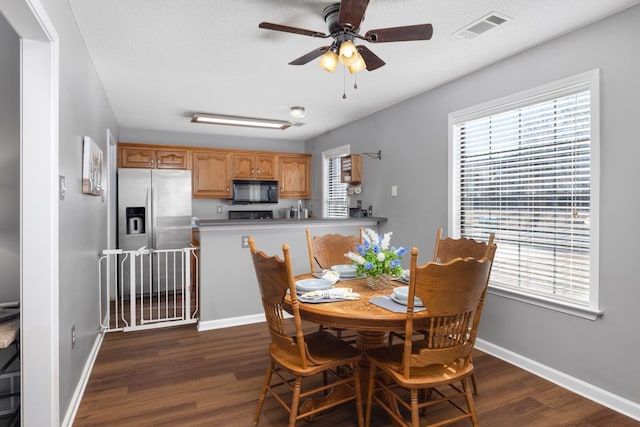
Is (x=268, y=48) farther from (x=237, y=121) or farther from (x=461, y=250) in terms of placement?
(x=237, y=121)

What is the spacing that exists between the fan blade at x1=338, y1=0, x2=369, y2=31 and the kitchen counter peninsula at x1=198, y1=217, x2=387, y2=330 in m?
2.29

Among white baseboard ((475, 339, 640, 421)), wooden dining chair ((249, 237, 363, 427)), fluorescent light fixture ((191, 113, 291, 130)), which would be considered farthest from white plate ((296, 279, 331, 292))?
fluorescent light fixture ((191, 113, 291, 130))

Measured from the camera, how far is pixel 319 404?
2107 millimetres

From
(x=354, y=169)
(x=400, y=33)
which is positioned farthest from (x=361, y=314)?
(x=354, y=169)

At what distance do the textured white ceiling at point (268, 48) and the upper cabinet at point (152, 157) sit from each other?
1.12 meters

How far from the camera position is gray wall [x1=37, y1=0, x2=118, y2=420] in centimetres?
197

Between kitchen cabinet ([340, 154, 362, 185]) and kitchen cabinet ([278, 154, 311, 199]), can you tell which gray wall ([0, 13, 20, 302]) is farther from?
kitchen cabinet ([278, 154, 311, 199])

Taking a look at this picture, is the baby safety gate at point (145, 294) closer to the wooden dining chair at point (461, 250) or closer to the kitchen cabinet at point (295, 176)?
the kitchen cabinet at point (295, 176)

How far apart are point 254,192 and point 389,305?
462cm

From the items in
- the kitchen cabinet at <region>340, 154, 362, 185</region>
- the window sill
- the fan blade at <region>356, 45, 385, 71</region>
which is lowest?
the window sill

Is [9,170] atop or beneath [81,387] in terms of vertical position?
atop

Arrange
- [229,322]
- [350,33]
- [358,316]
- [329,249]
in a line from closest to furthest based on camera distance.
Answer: [358,316], [350,33], [329,249], [229,322]

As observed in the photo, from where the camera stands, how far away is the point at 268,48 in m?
2.81

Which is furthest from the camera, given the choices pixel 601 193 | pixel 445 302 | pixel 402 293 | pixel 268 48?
pixel 268 48
